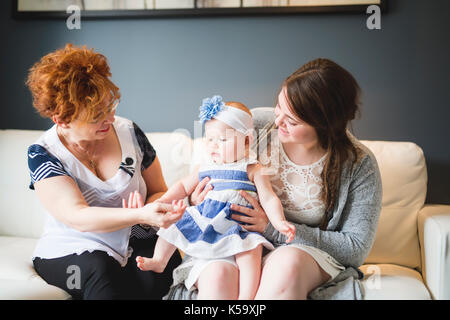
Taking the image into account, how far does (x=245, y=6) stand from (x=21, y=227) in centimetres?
158

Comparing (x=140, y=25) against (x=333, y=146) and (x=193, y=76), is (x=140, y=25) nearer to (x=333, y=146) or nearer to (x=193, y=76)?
(x=193, y=76)

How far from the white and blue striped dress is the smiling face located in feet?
0.55

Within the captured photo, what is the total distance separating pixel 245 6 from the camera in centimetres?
228

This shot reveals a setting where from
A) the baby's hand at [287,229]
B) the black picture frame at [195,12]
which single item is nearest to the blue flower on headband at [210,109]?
the baby's hand at [287,229]

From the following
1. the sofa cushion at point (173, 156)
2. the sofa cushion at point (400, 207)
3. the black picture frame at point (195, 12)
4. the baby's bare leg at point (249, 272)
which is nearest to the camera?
the baby's bare leg at point (249, 272)

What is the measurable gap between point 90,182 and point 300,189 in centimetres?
76

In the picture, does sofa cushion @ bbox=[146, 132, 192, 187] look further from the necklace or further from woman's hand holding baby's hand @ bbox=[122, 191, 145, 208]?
woman's hand holding baby's hand @ bbox=[122, 191, 145, 208]

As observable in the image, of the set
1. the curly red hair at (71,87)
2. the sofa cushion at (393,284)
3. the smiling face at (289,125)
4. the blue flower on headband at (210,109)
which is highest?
the curly red hair at (71,87)

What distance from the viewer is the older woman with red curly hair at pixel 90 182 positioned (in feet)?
4.66

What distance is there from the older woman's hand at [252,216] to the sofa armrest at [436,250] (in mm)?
660

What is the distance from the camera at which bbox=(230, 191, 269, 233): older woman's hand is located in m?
1.49

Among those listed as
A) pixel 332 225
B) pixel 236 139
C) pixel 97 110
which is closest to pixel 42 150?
pixel 97 110

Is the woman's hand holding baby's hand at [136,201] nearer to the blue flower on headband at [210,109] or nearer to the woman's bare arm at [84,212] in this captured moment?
the woman's bare arm at [84,212]

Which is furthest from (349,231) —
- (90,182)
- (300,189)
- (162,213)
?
(90,182)
